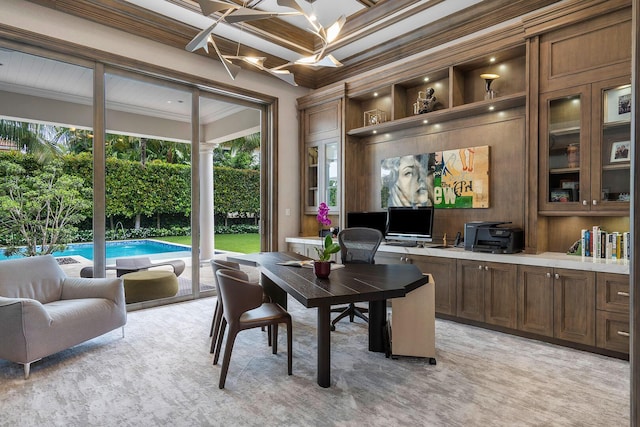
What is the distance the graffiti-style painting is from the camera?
4238 millimetres

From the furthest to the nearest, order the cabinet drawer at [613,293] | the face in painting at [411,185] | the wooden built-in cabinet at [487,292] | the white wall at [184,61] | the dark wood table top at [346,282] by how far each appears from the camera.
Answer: the face in painting at [411,185], the white wall at [184,61], the wooden built-in cabinet at [487,292], the cabinet drawer at [613,293], the dark wood table top at [346,282]

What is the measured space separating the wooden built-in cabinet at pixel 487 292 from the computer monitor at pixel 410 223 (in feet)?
2.10

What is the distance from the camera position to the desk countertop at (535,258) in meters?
3.01

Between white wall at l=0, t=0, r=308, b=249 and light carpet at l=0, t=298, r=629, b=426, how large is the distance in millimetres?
2855

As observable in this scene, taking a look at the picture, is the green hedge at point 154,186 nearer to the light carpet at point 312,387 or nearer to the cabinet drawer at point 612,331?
the light carpet at point 312,387

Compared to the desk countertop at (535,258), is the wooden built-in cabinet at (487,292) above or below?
below

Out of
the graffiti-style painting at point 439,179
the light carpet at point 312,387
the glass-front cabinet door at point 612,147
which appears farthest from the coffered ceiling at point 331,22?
the light carpet at point 312,387

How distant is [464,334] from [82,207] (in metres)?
4.18

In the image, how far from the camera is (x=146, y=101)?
15.4ft

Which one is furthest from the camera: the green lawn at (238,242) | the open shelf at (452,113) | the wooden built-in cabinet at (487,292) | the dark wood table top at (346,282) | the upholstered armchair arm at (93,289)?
the green lawn at (238,242)

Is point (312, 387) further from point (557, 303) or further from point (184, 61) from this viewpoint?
point (184, 61)

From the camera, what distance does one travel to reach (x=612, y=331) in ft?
9.86

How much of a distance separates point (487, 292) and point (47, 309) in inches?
152

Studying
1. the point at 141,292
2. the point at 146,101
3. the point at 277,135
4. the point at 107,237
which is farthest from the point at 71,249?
the point at 277,135
